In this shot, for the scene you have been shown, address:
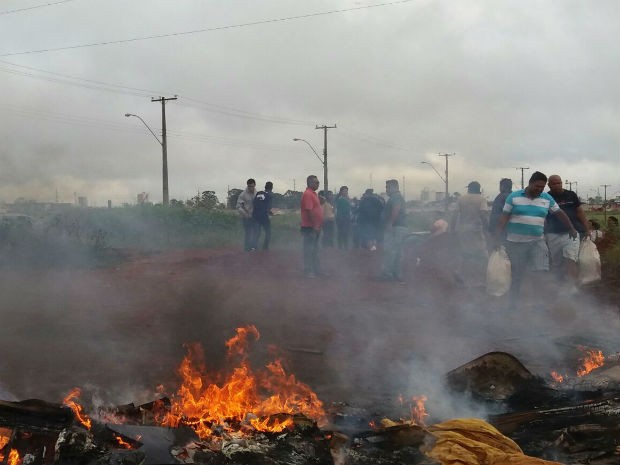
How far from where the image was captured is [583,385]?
15.9 feet

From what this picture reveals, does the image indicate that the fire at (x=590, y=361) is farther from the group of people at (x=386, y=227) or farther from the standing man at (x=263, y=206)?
the standing man at (x=263, y=206)

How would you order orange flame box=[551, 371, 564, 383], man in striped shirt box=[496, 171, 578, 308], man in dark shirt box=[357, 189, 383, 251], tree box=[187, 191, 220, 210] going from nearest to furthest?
orange flame box=[551, 371, 564, 383] → man in striped shirt box=[496, 171, 578, 308] → man in dark shirt box=[357, 189, 383, 251] → tree box=[187, 191, 220, 210]

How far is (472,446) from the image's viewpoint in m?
3.51

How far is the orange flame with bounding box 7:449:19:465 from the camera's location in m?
3.45

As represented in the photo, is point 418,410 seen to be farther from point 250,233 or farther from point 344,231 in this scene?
point 344,231

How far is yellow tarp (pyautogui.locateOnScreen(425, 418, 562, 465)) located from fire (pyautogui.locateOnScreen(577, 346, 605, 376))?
82.8 inches

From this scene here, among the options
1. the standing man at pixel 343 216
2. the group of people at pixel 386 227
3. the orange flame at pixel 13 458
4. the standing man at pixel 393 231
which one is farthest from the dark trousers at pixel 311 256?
the orange flame at pixel 13 458

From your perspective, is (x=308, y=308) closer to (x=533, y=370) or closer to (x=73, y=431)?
(x=533, y=370)

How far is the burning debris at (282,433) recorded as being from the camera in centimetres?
347

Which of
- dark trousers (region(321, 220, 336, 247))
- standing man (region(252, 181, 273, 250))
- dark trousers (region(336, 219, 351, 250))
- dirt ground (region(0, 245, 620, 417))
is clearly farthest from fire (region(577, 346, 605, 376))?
dark trousers (region(321, 220, 336, 247))

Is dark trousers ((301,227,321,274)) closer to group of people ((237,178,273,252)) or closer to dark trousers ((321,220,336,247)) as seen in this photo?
group of people ((237,178,273,252))

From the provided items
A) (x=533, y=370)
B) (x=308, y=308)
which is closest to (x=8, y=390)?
(x=308, y=308)

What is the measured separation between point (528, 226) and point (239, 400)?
4.63 meters

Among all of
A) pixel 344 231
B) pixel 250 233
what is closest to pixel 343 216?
pixel 344 231
